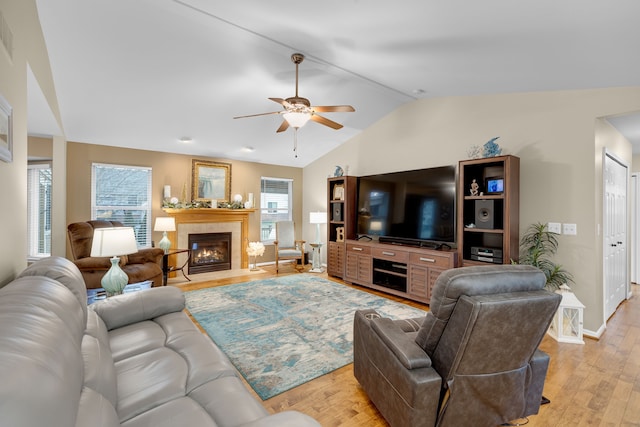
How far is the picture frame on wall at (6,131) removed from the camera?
4.98 ft

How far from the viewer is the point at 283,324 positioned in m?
3.27

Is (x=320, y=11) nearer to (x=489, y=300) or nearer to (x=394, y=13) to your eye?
(x=394, y=13)

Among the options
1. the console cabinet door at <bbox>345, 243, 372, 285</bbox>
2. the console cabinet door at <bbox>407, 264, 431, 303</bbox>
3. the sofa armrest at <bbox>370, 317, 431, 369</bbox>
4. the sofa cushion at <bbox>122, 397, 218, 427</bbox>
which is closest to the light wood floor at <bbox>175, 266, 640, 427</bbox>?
the sofa armrest at <bbox>370, 317, 431, 369</bbox>

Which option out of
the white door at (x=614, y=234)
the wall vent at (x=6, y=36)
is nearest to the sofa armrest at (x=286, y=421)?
the wall vent at (x=6, y=36)

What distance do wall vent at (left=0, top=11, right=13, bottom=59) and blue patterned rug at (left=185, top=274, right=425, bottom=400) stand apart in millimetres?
2551

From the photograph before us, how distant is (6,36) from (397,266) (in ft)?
14.8

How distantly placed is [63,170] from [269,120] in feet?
10.6

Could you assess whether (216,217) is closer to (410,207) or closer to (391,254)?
(391,254)

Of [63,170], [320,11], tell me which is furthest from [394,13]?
[63,170]

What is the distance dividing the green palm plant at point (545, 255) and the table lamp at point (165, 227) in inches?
207

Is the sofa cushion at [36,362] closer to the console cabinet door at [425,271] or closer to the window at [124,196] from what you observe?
the console cabinet door at [425,271]

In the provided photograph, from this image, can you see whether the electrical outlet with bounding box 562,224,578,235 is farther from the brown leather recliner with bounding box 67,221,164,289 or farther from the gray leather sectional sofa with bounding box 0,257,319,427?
the brown leather recliner with bounding box 67,221,164,289

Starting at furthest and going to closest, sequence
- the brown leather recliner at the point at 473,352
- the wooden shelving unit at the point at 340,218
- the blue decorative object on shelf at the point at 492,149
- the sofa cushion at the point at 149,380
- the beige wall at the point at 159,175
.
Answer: the wooden shelving unit at the point at 340,218, the beige wall at the point at 159,175, the blue decorative object on shelf at the point at 492,149, the brown leather recliner at the point at 473,352, the sofa cushion at the point at 149,380

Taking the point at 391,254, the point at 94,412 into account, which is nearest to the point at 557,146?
the point at 391,254
